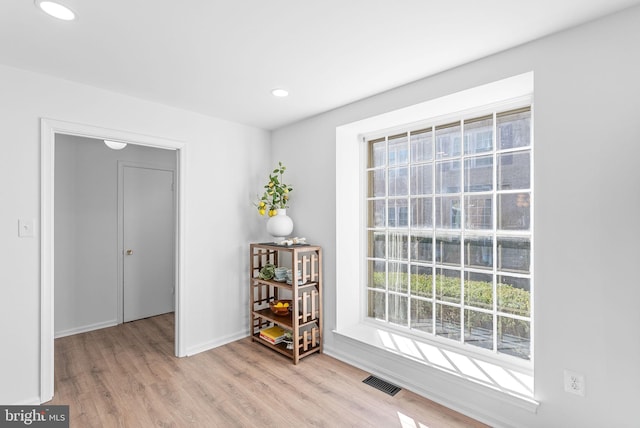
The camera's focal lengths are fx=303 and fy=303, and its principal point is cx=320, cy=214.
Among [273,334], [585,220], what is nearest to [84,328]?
[273,334]

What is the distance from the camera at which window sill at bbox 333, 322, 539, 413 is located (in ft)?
6.02

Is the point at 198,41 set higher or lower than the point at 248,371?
higher

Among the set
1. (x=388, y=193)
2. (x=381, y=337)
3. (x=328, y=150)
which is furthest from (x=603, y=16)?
(x=381, y=337)

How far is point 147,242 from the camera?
4000 mm

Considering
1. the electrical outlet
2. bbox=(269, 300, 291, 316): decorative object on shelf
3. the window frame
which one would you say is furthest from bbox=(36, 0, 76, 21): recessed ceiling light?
the electrical outlet

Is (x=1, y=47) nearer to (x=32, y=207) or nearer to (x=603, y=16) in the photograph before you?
(x=32, y=207)

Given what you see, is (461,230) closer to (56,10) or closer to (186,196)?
(186,196)

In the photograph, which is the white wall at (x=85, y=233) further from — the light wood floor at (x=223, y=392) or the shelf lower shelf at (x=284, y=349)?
the shelf lower shelf at (x=284, y=349)

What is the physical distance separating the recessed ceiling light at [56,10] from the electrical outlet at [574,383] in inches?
125

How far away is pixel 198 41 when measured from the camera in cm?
173

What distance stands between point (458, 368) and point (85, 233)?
4040 mm

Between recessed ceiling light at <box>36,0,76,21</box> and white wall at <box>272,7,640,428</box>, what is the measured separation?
2.30 metres

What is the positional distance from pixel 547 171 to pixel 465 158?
72 cm

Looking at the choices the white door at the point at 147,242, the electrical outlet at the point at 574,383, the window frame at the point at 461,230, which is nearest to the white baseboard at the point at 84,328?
the white door at the point at 147,242
